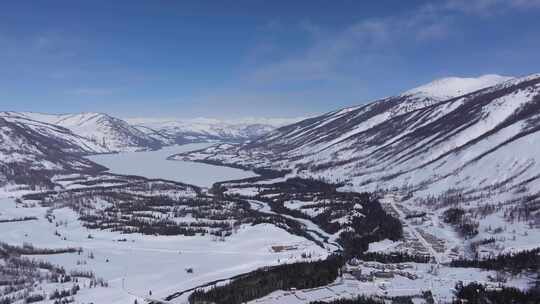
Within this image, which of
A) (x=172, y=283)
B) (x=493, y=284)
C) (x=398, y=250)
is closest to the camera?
(x=493, y=284)

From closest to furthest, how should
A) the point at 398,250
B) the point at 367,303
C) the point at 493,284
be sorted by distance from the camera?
the point at 367,303 < the point at 493,284 < the point at 398,250

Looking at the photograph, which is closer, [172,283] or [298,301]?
[298,301]

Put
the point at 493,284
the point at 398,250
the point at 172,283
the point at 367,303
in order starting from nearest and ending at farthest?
the point at 367,303 → the point at 493,284 → the point at 172,283 → the point at 398,250

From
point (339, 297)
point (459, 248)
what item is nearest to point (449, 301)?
point (339, 297)

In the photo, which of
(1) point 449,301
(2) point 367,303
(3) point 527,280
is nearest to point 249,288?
(2) point 367,303

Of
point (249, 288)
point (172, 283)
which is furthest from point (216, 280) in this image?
point (249, 288)

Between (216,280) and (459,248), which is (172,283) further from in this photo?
(459,248)

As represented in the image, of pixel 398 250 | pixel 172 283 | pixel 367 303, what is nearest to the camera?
pixel 367 303

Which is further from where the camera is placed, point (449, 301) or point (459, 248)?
point (459, 248)

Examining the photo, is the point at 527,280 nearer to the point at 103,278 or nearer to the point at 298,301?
the point at 298,301
